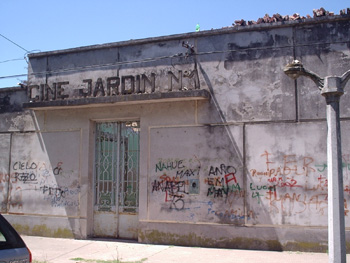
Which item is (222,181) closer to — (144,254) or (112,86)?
(144,254)

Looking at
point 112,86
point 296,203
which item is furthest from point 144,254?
point 112,86

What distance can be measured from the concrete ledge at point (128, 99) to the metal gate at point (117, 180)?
849mm

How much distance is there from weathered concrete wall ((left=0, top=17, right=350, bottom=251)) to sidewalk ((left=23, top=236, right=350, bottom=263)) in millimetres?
342

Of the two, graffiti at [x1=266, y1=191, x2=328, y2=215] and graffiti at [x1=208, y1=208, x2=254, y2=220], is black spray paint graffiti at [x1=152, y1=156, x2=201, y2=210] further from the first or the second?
graffiti at [x1=266, y1=191, x2=328, y2=215]

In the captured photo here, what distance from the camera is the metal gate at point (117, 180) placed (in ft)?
32.4

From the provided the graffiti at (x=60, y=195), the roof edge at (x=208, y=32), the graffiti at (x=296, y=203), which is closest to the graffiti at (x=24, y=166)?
the graffiti at (x=60, y=195)

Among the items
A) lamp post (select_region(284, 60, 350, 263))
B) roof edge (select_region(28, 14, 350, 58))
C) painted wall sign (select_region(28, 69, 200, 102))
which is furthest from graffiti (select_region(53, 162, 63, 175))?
lamp post (select_region(284, 60, 350, 263))

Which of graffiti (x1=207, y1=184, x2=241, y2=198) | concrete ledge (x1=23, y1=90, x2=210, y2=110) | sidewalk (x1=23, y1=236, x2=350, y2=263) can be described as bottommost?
sidewalk (x1=23, y1=236, x2=350, y2=263)

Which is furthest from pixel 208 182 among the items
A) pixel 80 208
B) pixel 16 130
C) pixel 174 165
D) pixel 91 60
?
pixel 16 130

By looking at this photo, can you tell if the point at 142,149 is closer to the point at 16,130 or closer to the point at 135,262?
the point at 135,262

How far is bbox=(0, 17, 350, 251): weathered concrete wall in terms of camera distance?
8398mm

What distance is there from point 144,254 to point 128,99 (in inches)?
141

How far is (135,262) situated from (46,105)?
489 cm

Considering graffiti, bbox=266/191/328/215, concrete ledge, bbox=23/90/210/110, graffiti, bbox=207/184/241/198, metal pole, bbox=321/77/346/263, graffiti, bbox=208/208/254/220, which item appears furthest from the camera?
concrete ledge, bbox=23/90/210/110
